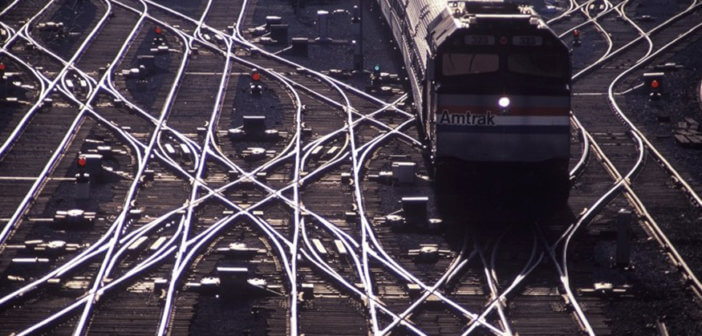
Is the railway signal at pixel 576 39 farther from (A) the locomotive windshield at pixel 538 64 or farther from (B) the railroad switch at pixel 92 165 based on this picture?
(B) the railroad switch at pixel 92 165

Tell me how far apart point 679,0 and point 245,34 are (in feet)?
56.0

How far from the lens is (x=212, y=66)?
3653cm

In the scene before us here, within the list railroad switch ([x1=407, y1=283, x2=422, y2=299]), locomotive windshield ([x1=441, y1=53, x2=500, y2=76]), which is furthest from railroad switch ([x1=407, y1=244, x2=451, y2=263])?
locomotive windshield ([x1=441, y1=53, x2=500, y2=76])

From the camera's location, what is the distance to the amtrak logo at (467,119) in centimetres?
2359

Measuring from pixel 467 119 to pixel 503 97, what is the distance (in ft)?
2.56

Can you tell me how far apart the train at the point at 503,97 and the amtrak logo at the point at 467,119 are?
18 millimetres

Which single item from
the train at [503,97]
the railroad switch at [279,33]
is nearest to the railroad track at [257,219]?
the train at [503,97]

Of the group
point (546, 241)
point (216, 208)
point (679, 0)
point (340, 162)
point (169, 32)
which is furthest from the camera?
point (679, 0)

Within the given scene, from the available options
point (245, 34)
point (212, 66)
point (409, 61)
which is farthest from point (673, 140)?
point (245, 34)

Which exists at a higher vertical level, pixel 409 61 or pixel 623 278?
pixel 409 61

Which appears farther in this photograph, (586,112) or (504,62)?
(586,112)

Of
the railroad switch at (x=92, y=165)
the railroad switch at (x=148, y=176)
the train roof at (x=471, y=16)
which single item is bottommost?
the railroad switch at (x=148, y=176)

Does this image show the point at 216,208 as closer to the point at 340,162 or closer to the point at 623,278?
the point at 340,162

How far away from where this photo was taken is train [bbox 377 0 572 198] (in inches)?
925
